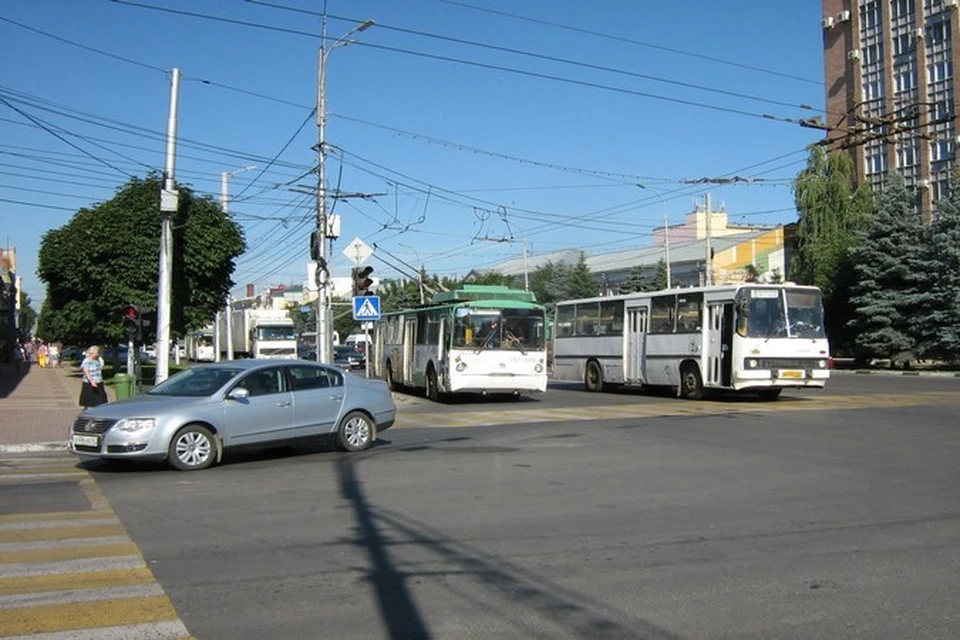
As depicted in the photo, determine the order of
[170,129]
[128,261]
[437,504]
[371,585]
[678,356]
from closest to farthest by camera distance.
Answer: [371,585] < [437,504] < [170,129] < [678,356] < [128,261]

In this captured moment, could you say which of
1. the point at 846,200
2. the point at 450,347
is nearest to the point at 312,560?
the point at 450,347

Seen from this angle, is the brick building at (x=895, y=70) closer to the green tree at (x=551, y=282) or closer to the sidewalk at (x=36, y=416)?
the green tree at (x=551, y=282)

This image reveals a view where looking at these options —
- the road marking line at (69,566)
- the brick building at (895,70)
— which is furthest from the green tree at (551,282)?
the road marking line at (69,566)

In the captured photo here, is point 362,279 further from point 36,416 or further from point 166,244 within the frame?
point 36,416

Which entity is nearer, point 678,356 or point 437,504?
point 437,504

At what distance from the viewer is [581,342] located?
100ft

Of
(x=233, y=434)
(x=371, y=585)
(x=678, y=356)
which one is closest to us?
(x=371, y=585)

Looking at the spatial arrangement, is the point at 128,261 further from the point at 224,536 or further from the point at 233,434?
the point at 224,536

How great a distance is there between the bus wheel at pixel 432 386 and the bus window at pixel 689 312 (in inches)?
274

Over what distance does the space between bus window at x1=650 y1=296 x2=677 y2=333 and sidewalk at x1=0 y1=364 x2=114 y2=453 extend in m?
15.4

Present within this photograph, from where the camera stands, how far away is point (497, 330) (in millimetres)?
24906

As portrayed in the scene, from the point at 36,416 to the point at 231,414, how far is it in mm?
10751

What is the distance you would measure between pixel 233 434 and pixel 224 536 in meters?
4.86

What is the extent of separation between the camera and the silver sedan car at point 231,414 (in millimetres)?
12031
